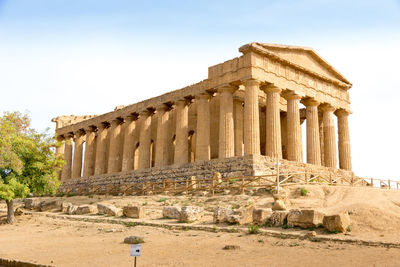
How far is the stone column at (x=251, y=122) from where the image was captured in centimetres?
2747

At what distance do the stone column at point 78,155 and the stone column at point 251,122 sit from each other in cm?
2462

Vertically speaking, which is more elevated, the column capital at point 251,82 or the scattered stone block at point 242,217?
the column capital at point 251,82

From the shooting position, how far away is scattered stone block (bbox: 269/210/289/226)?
1395cm

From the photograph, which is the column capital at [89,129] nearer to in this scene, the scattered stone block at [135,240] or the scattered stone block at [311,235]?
the scattered stone block at [135,240]

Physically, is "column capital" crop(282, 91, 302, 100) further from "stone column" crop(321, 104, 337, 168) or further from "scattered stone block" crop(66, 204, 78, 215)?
"scattered stone block" crop(66, 204, 78, 215)

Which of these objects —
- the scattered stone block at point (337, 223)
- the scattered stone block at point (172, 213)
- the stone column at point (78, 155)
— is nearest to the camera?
the scattered stone block at point (337, 223)

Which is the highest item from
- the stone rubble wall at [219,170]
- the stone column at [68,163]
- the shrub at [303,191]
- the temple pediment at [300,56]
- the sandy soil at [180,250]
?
the temple pediment at [300,56]

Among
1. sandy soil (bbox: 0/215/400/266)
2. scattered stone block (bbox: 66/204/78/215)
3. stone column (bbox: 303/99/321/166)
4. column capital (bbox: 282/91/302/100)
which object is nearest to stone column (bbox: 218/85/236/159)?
column capital (bbox: 282/91/302/100)

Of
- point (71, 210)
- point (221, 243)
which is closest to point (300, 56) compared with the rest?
point (71, 210)

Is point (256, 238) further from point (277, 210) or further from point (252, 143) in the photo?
point (252, 143)

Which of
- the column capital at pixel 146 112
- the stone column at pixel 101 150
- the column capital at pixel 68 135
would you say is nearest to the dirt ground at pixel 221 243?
the column capital at pixel 146 112

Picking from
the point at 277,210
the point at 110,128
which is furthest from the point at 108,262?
the point at 110,128

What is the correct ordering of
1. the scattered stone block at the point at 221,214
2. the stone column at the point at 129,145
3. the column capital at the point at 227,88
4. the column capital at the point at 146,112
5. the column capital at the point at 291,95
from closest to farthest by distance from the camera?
the scattered stone block at the point at 221,214
the column capital at the point at 227,88
the column capital at the point at 291,95
the column capital at the point at 146,112
the stone column at the point at 129,145

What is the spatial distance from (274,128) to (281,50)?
6319 millimetres
